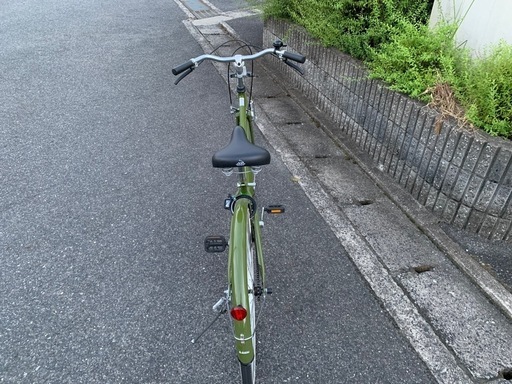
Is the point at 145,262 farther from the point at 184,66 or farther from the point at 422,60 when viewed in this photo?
the point at 422,60

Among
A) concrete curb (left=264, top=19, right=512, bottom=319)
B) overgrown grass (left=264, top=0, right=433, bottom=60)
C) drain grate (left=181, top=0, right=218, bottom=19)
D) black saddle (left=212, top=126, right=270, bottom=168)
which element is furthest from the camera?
drain grate (left=181, top=0, right=218, bottom=19)

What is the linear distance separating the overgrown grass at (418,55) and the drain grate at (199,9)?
6064mm

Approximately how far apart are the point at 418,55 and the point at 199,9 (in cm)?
895

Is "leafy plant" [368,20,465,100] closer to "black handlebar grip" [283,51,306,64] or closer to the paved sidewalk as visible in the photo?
the paved sidewalk

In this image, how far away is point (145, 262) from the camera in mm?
2791

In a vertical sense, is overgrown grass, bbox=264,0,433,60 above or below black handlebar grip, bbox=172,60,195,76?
above

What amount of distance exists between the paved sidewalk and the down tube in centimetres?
118

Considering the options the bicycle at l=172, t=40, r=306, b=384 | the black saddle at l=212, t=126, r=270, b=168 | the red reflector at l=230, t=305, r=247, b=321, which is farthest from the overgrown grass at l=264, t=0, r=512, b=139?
the red reflector at l=230, t=305, r=247, b=321

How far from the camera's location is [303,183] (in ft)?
12.2

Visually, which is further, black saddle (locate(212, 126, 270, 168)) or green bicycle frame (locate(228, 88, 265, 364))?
black saddle (locate(212, 126, 270, 168))

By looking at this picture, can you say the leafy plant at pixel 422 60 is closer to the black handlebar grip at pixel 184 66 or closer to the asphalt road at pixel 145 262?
the asphalt road at pixel 145 262

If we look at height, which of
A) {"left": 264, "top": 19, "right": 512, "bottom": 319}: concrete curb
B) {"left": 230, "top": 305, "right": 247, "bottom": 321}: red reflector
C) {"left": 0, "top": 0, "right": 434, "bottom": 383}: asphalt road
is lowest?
{"left": 0, "top": 0, "right": 434, "bottom": 383}: asphalt road

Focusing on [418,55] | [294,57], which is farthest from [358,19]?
[294,57]

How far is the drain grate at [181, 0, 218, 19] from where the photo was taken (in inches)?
398
